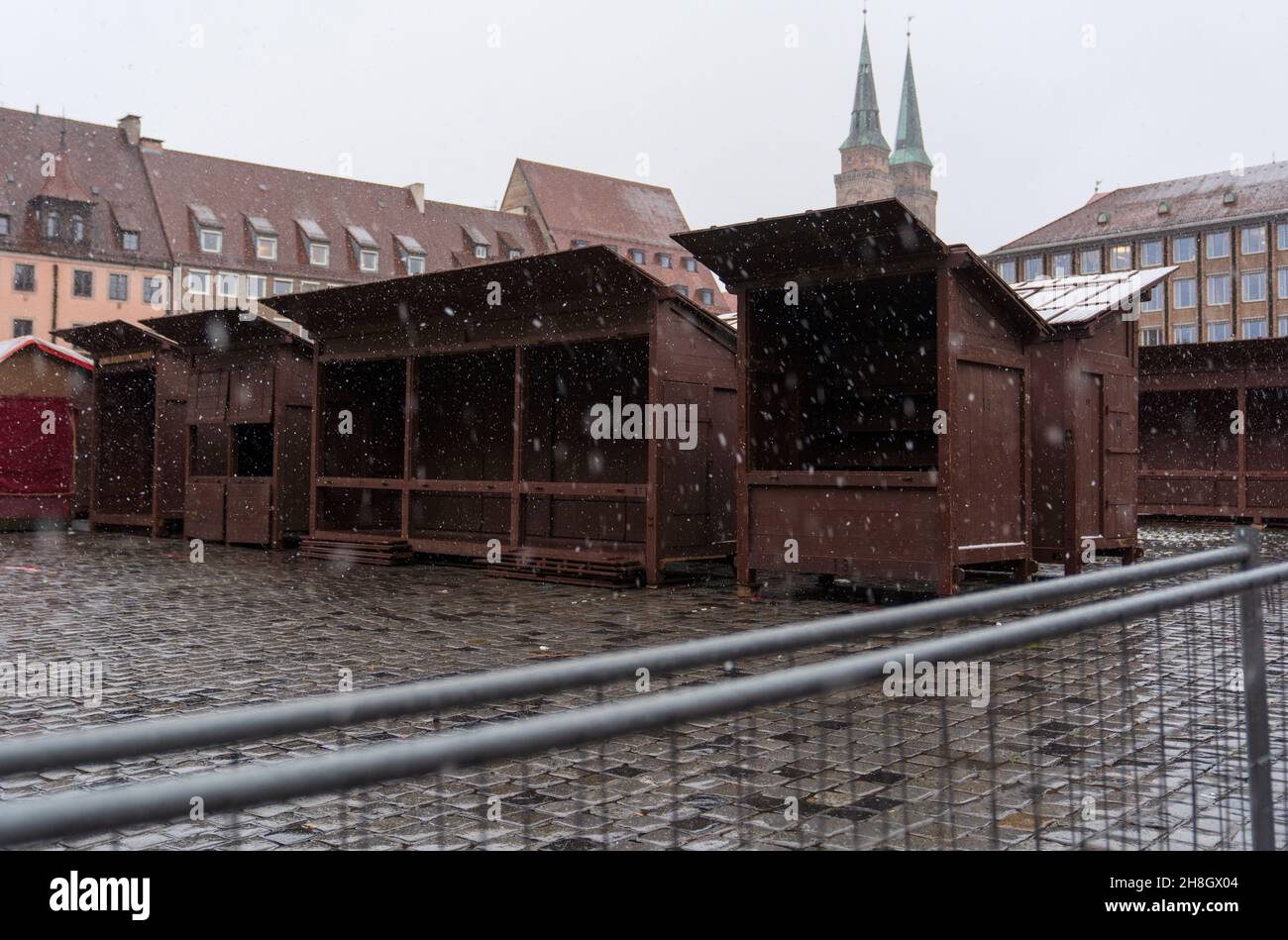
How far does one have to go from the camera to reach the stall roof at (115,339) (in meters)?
21.0

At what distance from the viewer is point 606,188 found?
68062 mm

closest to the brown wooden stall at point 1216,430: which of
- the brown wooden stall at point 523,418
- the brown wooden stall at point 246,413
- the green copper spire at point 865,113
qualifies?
the brown wooden stall at point 523,418

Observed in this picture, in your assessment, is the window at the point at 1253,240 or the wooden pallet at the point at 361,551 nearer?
the wooden pallet at the point at 361,551


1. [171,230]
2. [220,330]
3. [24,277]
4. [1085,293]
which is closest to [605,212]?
[171,230]

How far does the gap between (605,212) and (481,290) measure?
53638mm

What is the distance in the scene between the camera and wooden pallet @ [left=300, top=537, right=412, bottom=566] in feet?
52.5

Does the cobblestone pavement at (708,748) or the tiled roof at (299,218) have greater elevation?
the tiled roof at (299,218)

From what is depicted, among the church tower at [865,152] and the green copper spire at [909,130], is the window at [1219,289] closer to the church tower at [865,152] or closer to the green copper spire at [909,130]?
the church tower at [865,152]

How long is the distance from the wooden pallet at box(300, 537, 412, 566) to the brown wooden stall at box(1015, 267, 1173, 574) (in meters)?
8.40

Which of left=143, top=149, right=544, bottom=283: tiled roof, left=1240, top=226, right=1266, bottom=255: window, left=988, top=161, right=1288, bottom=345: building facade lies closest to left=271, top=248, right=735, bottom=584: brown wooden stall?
left=143, top=149, right=544, bottom=283: tiled roof

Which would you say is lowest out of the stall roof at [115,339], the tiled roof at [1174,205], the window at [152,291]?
the stall roof at [115,339]

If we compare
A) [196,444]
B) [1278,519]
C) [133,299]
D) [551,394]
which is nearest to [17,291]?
[133,299]

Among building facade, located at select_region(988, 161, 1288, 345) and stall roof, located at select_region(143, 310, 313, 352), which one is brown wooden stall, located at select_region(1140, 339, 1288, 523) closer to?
stall roof, located at select_region(143, 310, 313, 352)

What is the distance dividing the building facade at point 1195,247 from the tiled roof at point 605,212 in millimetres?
20424
